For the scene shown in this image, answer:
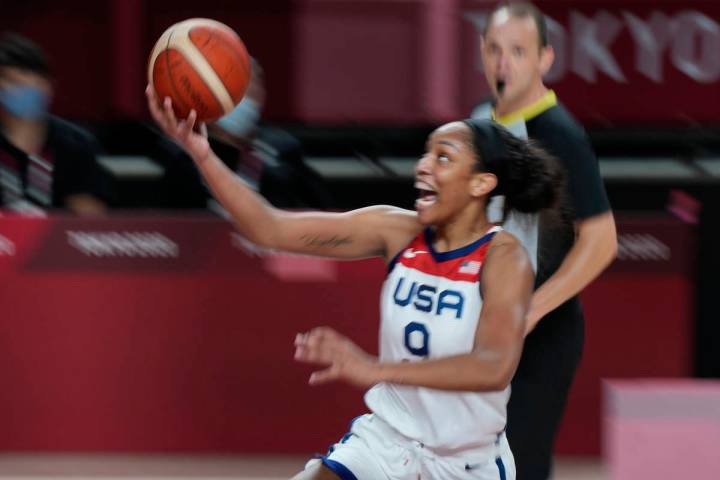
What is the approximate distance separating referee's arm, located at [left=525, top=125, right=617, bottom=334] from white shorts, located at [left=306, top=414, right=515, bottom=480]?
0.54m

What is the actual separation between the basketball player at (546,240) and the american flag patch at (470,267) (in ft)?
1.42

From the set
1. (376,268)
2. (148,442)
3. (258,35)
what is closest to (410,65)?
(258,35)

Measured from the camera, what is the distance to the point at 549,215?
4105 mm

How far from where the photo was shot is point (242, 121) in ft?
22.0

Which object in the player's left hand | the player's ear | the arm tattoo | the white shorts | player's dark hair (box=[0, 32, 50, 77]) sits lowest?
the white shorts

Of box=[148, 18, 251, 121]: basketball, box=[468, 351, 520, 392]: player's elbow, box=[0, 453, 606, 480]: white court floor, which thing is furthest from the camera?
box=[0, 453, 606, 480]: white court floor

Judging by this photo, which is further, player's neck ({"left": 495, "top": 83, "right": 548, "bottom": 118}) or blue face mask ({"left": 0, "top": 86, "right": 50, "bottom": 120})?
blue face mask ({"left": 0, "top": 86, "right": 50, "bottom": 120})

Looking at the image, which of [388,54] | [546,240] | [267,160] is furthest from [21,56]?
[546,240]

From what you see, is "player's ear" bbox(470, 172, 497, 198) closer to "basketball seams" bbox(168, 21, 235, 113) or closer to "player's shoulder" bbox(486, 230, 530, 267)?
"player's shoulder" bbox(486, 230, 530, 267)

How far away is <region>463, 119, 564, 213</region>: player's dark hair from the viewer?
12.2ft

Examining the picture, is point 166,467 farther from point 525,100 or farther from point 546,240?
point 525,100

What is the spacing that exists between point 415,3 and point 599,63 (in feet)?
3.39

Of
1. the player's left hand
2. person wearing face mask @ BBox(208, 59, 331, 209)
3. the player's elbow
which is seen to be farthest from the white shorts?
person wearing face mask @ BBox(208, 59, 331, 209)

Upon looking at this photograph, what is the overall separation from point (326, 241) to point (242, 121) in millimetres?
2918
